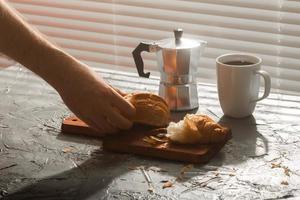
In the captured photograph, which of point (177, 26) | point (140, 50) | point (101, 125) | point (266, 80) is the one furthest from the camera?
point (177, 26)

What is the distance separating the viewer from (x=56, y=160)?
3.86ft

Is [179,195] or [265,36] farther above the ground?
[265,36]

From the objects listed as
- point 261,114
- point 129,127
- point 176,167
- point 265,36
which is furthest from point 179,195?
point 265,36

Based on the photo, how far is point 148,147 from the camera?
1.18m

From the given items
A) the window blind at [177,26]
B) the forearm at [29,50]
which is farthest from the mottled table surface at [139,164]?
the window blind at [177,26]

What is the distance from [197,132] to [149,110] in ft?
0.38

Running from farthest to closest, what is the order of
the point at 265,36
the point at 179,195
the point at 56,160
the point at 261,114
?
the point at 265,36 → the point at 261,114 → the point at 56,160 → the point at 179,195

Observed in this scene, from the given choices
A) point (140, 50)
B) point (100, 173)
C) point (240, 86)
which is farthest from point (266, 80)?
point (100, 173)

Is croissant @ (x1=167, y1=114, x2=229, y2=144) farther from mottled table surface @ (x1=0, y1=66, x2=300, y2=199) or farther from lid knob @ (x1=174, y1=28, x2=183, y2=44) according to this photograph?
lid knob @ (x1=174, y1=28, x2=183, y2=44)

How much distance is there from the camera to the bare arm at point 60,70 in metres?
1.18

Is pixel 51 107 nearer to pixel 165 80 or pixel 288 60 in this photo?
pixel 165 80

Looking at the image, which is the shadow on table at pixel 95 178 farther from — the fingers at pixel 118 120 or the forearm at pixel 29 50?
the forearm at pixel 29 50

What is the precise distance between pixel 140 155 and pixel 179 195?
17 centimetres

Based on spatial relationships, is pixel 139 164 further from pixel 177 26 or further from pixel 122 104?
pixel 177 26
